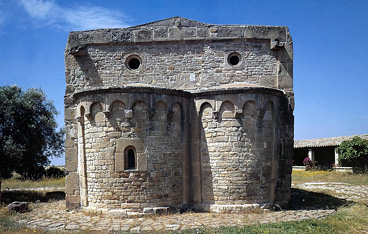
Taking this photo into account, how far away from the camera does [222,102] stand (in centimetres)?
874

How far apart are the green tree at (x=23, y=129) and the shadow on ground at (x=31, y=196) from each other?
2.79 ft

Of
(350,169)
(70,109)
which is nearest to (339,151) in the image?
(350,169)

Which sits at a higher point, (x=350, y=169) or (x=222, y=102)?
(x=222, y=102)

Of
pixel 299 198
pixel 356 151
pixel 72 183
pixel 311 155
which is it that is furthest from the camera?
pixel 311 155

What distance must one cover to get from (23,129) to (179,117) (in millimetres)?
8629

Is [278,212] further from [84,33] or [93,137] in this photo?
[84,33]

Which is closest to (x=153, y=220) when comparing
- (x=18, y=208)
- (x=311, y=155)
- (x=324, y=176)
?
(x=18, y=208)

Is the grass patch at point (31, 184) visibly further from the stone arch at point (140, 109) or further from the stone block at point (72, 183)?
the stone arch at point (140, 109)

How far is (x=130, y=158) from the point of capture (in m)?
8.55

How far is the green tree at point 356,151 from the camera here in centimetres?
2078

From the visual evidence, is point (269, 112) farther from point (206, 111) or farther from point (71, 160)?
point (71, 160)

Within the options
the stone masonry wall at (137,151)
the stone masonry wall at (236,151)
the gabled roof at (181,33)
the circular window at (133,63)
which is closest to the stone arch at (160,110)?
the stone masonry wall at (137,151)

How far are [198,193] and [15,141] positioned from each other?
29.6 ft

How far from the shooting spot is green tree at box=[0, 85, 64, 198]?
42.8 ft
